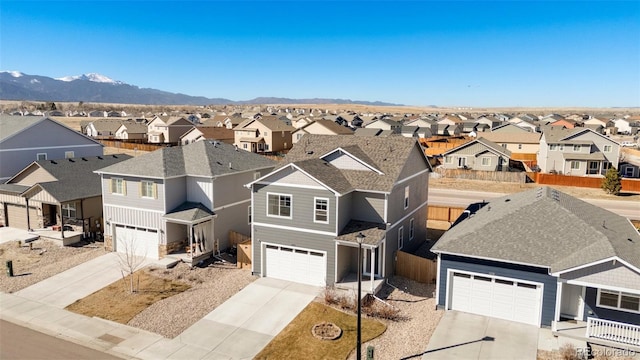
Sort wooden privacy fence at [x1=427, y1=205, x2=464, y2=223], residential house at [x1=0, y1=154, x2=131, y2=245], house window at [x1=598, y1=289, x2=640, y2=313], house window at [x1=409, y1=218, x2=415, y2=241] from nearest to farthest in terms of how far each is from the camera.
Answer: house window at [x1=598, y1=289, x2=640, y2=313]
house window at [x1=409, y1=218, x2=415, y2=241]
residential house at [x1=0, y1=154, x2=131, y2=245]
wooden privacy fence at [x1=427, y1=205, x2=464, y2=223]

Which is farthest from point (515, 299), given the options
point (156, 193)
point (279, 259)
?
point (156, 193)

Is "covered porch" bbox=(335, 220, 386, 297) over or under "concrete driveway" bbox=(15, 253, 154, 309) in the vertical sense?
over

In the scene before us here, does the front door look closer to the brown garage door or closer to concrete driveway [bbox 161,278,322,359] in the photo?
concrete driveway [bbox 161,278,322,359]

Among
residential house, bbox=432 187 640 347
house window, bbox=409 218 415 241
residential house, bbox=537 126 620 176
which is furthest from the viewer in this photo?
residential house, bbox=537 126 620 176

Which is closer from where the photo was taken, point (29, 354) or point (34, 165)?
point (29, 354)

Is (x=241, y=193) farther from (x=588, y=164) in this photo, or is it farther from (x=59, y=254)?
(x=588, y=164)

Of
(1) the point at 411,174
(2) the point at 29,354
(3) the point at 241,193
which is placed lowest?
(2) the point at 29,354

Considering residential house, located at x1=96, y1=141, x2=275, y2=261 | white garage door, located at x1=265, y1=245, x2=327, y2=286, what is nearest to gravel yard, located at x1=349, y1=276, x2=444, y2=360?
white garage door, located at x1=265, y1=245, x2=327, y2=286
